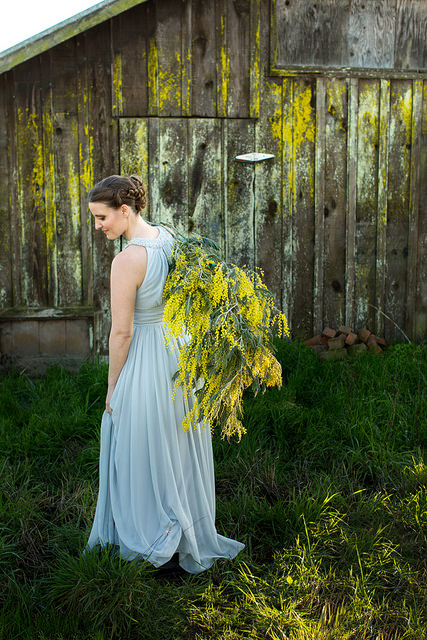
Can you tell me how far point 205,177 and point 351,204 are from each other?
156cm

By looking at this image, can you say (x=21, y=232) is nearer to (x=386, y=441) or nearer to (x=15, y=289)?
(x=15, y=289)

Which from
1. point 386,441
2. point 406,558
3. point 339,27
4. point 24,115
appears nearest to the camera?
point 406,558

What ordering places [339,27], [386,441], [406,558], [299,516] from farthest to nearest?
[339,27] → [386,441] → [299,516] → [406,558]

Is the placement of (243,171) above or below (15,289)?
above

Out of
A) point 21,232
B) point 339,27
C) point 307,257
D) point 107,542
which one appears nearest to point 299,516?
point 107,542

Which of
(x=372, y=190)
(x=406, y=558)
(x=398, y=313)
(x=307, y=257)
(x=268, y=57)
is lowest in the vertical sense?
(x=406, y=558)

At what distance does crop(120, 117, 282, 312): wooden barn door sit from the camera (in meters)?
5.79

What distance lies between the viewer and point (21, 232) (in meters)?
5.77

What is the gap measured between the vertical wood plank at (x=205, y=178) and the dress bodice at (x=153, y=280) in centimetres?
300

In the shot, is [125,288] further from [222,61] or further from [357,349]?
[222,61]

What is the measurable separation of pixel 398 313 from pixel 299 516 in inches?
142

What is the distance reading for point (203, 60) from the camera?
5742 mm

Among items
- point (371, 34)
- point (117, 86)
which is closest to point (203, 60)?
point (117, 86)

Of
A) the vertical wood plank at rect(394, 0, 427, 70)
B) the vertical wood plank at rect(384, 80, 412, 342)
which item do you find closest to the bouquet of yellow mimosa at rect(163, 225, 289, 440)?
the vertical wood plank at rect(384, 80, 412, 342)
